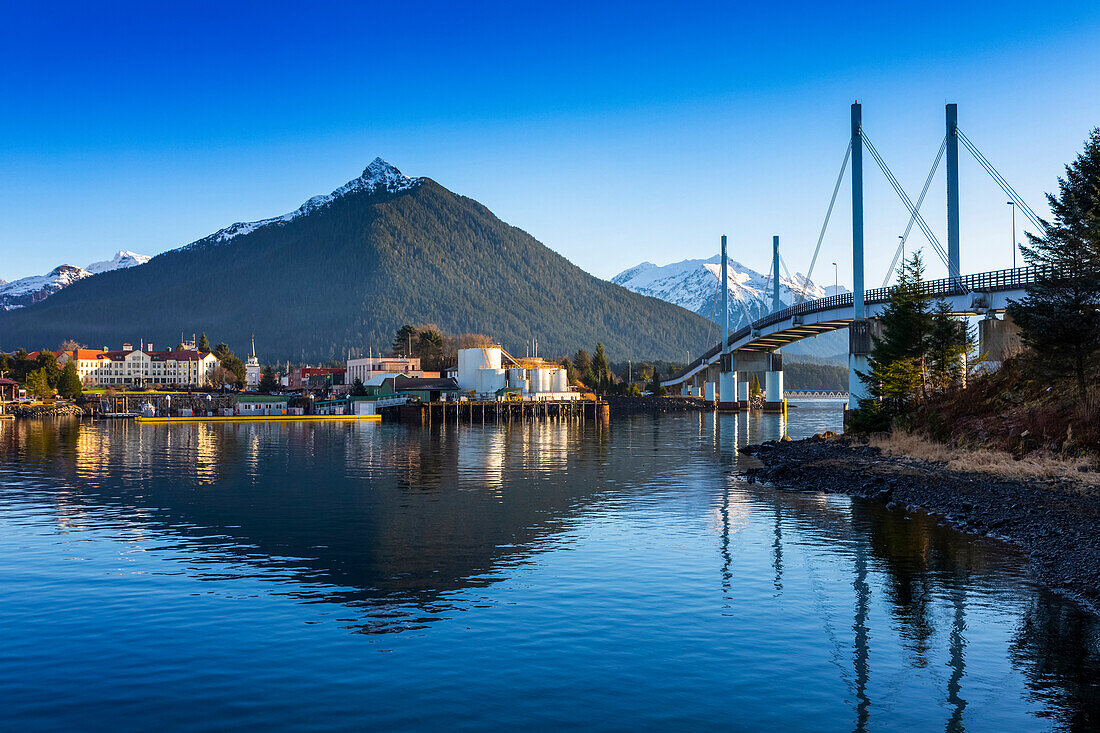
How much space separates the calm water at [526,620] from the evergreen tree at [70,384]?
16638cm

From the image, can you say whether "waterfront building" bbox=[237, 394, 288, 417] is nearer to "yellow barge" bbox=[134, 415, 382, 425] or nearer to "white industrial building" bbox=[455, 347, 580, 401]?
"yellow barge" bbox=[134, 415, 382, 425]

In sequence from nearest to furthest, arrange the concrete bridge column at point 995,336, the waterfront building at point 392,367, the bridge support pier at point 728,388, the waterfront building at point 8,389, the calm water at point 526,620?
the calm water at point 526,620
the concrete bridge column at point 995,336
the bridge support pier at point 728,388
the waterfront building at point 8,389
the waterfront building at point 392,367

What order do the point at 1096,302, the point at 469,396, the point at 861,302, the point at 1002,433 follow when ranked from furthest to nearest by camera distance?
the point at 469,396, the point at 861,302, the point at 1002,433, the point at 1096,302

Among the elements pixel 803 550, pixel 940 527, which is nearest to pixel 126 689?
pixel 803 550

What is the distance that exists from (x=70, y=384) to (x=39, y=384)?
22.0 feet

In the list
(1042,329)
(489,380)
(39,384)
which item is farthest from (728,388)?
(39,384)

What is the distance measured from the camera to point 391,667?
14.7 metres

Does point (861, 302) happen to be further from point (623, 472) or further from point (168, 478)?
point (168, 478)

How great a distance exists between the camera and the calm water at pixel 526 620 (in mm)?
12898

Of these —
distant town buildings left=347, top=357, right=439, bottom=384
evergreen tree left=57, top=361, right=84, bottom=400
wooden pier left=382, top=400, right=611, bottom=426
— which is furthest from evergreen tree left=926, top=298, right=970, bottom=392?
evergreen tree left=57, top=361, right=84, bottom=400

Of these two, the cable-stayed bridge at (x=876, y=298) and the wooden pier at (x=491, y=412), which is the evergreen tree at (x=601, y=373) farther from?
the cable-stayed bridge at (x=876, y=298)

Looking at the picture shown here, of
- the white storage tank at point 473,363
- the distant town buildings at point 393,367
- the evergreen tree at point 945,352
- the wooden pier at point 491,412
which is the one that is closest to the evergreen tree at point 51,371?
the distant town buildings at point 393,367

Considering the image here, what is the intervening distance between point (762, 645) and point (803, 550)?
955 centimetres

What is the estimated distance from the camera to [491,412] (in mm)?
143750
